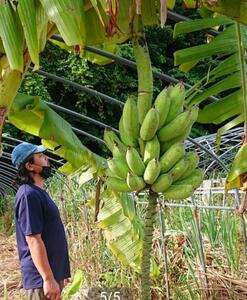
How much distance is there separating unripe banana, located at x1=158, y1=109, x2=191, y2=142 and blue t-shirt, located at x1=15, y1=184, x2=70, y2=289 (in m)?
1.48

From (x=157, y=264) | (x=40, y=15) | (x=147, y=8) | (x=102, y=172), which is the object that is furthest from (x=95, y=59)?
(x=157, y=264)

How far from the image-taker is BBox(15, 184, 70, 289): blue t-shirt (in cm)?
268

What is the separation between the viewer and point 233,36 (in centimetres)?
200

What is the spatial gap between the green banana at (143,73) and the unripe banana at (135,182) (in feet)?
0.45

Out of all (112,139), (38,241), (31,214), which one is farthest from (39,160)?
(112,139)

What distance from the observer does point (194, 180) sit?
1.28 meters

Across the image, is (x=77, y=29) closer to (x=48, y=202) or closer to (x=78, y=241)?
(x=48, y=202)

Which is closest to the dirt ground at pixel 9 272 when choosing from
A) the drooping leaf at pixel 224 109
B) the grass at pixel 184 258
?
the grass at pixel 184 258

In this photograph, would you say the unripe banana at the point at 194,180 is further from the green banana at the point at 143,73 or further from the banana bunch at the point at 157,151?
the green banana at the point at 143,73

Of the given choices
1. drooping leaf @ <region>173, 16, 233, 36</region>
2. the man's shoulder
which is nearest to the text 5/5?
the man's shoulder

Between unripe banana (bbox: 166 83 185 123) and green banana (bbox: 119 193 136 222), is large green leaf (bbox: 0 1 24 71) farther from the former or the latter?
green banana (bbox: 119 193 136 222)

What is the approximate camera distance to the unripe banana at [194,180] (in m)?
1.28

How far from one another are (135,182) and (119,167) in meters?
0.10

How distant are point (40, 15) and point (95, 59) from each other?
1120mm
